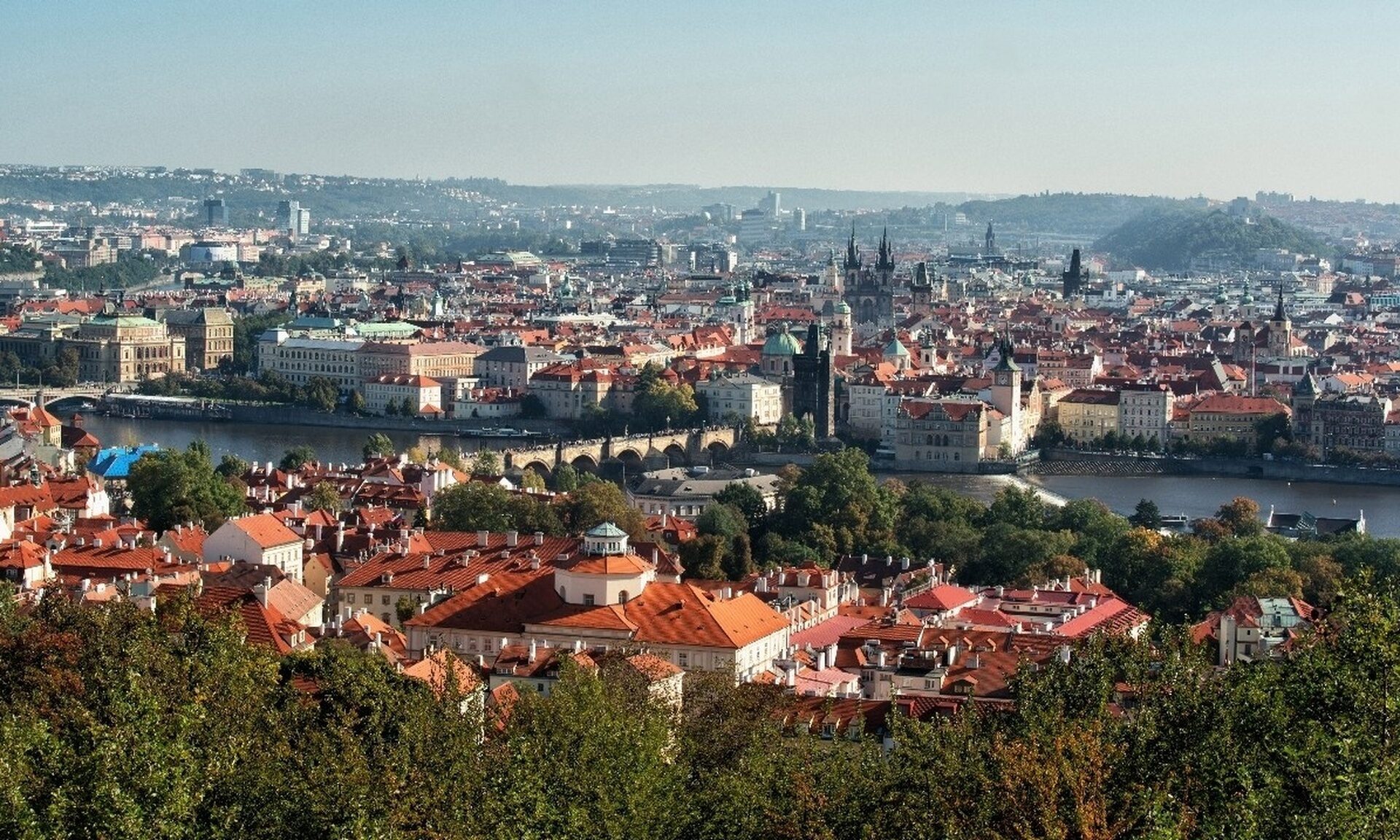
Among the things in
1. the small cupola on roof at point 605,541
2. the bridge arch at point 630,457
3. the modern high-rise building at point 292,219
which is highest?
the small cupola on roof at point 605,541

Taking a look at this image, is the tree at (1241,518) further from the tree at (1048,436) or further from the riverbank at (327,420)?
the riverbank at (327,420)

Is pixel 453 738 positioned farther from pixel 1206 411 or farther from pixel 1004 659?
pixel 1206 411

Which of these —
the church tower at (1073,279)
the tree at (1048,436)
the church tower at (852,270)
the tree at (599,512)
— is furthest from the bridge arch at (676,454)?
the church tower at (1073,279)

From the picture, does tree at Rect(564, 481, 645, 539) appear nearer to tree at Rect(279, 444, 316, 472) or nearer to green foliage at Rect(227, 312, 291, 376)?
tree at Rect(279, 444, 316, 472)

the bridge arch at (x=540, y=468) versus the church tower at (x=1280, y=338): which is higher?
the church tower at (x=1280, y=338)

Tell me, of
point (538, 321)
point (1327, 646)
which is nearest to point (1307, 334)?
point (538, 321)

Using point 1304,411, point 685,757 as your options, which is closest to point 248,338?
point 1304,411
